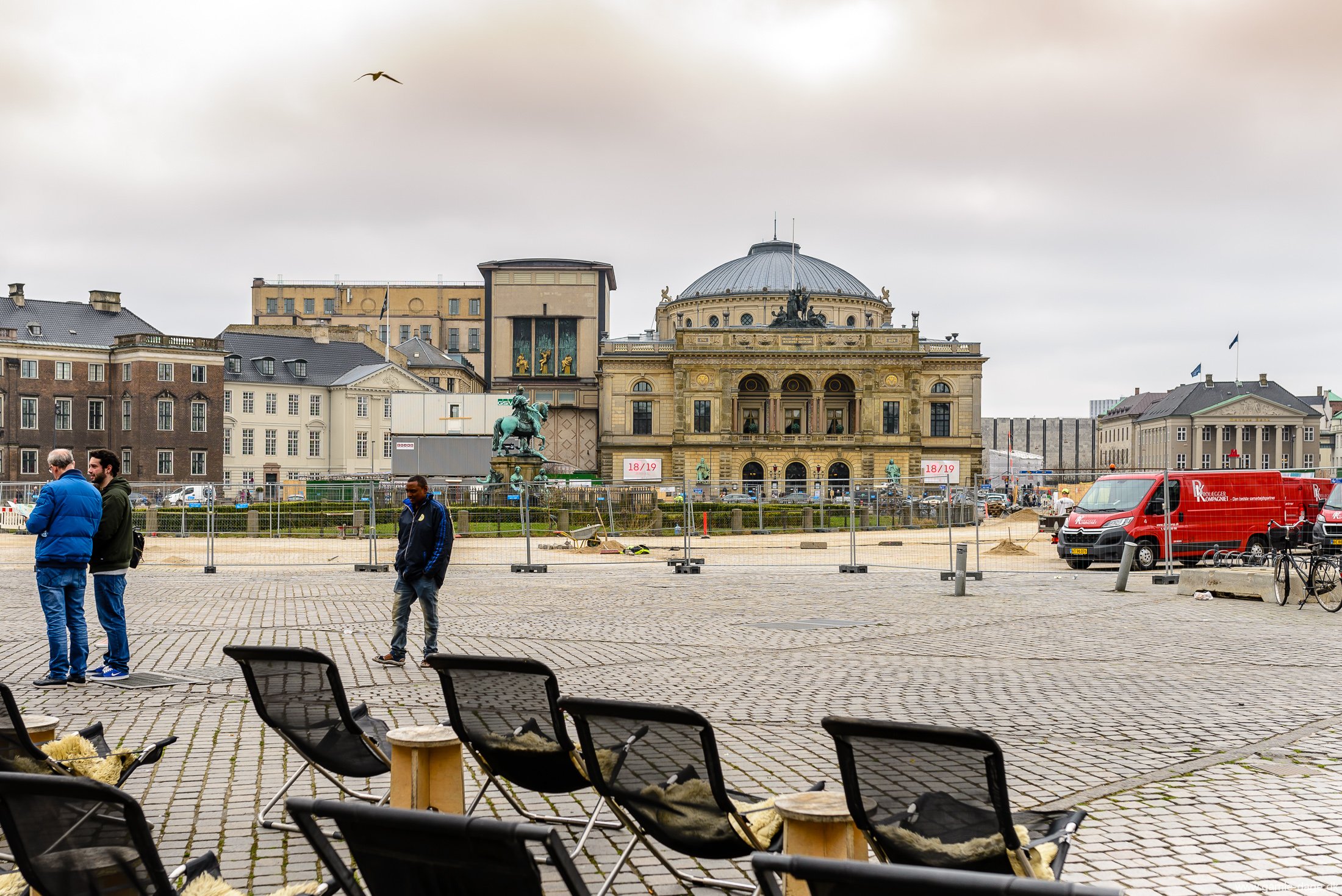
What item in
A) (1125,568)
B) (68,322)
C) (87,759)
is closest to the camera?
→ (87,759)

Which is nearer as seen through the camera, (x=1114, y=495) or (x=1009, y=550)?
(x=1114, y=495)

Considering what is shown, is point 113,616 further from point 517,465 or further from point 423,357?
point 423,357

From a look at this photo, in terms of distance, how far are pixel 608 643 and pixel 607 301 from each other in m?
108

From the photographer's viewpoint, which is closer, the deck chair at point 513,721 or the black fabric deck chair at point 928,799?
the black fabric deck chair at point 928,799

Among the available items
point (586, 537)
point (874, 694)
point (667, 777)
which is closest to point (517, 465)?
point (586, 537)

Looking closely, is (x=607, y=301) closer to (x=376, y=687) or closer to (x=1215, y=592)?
(x=1215, y=592)

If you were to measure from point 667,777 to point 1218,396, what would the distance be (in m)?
139

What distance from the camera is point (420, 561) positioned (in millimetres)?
12266

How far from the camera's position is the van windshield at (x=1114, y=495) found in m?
28.4

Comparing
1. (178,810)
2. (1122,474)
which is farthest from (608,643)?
(1122,474)

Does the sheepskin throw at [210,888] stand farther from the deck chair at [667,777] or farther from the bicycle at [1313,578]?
the bicycle at [1313,578]

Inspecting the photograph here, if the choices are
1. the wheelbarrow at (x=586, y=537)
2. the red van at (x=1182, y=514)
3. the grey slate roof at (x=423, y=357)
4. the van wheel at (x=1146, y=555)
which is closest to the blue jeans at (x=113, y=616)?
the red van at (x=1182, y=514)

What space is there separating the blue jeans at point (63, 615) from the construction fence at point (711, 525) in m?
17.1

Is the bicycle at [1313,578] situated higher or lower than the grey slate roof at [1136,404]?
lower
